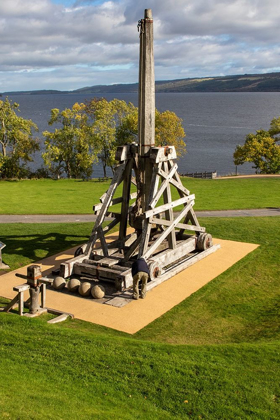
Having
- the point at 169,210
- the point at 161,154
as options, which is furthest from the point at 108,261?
the point at 161,154

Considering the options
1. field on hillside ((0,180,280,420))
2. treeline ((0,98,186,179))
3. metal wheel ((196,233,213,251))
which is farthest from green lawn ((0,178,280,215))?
field on hillside ((0,180,280,420))

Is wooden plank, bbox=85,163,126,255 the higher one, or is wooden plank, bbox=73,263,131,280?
wooden plank, bbox=85,163,126,255

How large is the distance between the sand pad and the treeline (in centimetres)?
3452

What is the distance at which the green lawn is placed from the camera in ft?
94.9

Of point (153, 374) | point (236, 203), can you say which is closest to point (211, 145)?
point (236, 203)

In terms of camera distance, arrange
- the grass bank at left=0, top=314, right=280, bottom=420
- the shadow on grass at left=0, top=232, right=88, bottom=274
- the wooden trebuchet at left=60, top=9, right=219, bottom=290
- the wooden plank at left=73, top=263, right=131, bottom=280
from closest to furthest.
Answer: the grass bank at left=0, top=314, right=280, bottom=420, the wooden plank at left=73, top=263, right=131, bottom=280, the wooden trebuchet at left=60, top=9, right=219, bottom=290, the shadow on grass at left=0, top=232, right=88, bottom=274

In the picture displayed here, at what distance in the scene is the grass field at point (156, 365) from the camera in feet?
26.3

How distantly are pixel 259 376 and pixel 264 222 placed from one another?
14.1 meters

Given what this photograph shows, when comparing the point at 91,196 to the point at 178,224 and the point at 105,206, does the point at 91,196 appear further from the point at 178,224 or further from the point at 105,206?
the point at 105,206

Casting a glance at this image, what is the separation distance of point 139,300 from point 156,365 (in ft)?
14.1

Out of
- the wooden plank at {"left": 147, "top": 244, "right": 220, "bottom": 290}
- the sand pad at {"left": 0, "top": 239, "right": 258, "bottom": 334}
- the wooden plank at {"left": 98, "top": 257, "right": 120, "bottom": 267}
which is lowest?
the sand pad at {"left": 0, "top": 239, "right": 258, "bottom": 334}

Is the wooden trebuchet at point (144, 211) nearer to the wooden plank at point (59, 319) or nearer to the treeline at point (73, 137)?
the wooden plank at point (59, 319)

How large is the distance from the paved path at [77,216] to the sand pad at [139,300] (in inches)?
307

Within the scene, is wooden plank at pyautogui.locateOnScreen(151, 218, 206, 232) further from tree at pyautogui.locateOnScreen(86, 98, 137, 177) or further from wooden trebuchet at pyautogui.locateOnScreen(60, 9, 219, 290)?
tree at pyautogui.locateOnScreen(86, 98, 137, 177)
